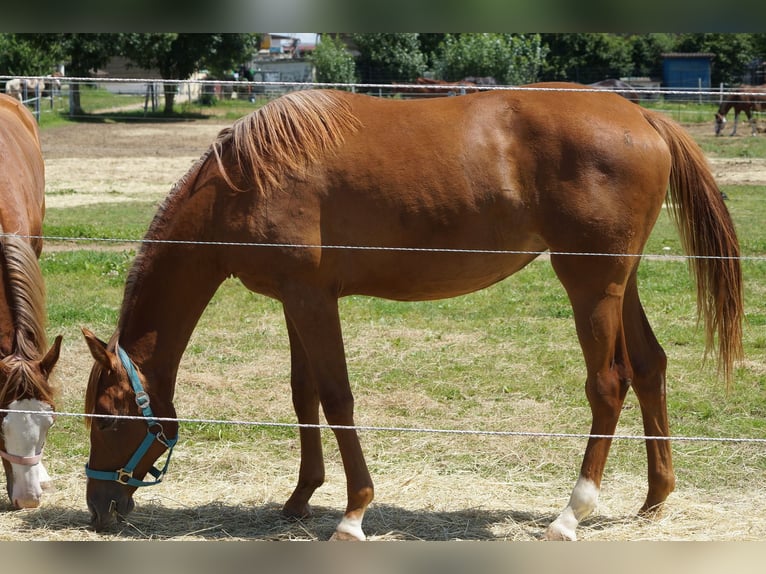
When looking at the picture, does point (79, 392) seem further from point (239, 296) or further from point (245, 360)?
point (239, 296)

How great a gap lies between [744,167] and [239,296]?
38.9 feet

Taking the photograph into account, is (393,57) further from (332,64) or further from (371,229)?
(371,229)

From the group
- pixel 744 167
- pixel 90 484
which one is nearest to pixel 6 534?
pixel 90 484

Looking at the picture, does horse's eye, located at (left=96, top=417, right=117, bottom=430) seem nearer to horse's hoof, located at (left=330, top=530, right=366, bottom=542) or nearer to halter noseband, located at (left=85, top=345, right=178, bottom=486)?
halter noseband, located at (left=85, top=345, right=178, bottom=486)

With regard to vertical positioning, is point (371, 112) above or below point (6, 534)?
above

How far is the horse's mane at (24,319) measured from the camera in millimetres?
3760

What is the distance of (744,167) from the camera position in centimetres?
1638

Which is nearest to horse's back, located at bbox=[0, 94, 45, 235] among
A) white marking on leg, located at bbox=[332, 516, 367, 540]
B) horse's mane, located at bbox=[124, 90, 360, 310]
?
horse's mane, located at bbox=[124, 90, 360, 310]

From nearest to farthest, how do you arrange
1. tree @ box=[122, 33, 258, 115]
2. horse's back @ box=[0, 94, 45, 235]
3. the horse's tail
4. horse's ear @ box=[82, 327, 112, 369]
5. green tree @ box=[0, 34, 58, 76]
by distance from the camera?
horse's ear @ box=[82, 327, 112, 369] < the horse's tail < horse's back @ box=[0, 94, 45, 235] < green tree @ box=[0, 34, 58, 76] < tree @ box=[122, 33, 258, 115]

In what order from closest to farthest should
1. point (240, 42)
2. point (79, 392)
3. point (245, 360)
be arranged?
point (79, 392), point (245, 360), point (240, 42)

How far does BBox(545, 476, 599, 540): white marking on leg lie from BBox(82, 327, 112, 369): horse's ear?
1971 millimetres

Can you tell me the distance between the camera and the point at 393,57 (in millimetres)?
32219

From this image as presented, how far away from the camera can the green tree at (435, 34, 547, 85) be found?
101 feet
